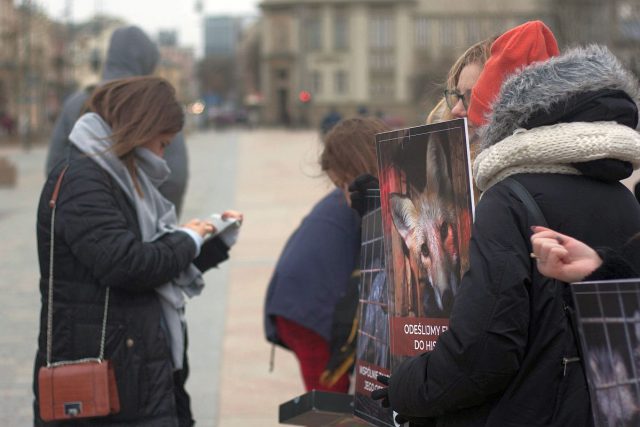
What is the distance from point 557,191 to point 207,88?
13670cm

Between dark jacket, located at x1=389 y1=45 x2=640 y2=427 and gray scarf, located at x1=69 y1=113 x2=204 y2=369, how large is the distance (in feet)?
4.45

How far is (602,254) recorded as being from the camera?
2.16 metres

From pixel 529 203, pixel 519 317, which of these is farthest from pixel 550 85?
pixel 519 317

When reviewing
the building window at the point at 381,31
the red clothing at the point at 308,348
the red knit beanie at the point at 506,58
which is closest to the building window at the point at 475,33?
the red clothing at the point at 308,348

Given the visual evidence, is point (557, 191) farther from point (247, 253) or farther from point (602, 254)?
point (247, 253)

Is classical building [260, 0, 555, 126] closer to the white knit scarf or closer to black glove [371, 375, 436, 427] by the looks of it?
black glove [371, 375, 436, 427]

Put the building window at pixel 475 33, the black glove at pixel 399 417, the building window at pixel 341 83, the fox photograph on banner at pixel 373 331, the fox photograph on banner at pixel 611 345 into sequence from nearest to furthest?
the fox photograph on banner at pixel 611 345 → the black glove at pixel 399 417 → the fox photograph on banner at pixel 373 331 → the building window at pixel 475 33 → the building window at pixel 341 83

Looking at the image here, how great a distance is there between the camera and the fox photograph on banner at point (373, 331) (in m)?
2.78

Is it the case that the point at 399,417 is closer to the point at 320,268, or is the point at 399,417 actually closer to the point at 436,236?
the point at 436,236

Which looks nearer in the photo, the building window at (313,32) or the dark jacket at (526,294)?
the dark jacket at (526,294)

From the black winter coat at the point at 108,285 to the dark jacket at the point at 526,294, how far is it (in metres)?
1.29

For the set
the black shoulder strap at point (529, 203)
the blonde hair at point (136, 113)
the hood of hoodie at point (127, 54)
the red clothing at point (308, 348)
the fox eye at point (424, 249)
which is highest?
the hood of hoodie at point (127, 54)

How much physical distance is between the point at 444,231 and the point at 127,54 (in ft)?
13.2

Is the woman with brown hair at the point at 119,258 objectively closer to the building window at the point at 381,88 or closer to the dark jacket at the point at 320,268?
the dark jacket at the point at 320,268
